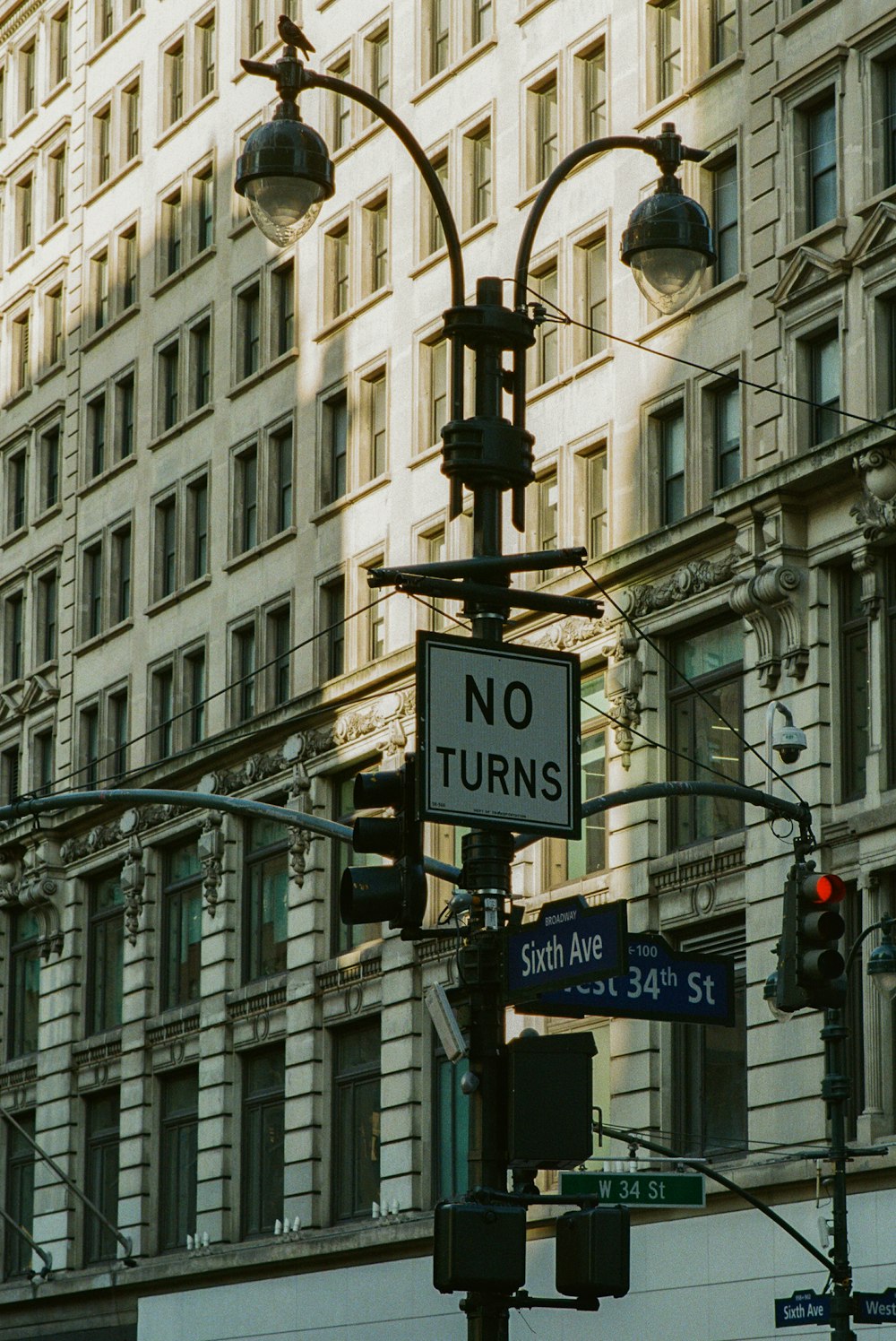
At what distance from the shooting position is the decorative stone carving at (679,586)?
37.1m

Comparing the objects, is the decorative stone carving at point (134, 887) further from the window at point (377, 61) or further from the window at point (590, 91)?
the window at point (590, 91)

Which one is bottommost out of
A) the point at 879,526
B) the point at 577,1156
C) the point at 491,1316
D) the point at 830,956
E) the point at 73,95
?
the point at 491,1316

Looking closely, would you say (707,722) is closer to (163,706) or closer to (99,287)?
(163,706)

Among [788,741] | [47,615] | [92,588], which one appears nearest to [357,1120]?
[788,741]

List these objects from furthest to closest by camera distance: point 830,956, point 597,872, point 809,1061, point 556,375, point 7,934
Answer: point 7,934, point 556,375, point 597,872, point 809,1061, point 830,956

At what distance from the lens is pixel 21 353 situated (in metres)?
63.9

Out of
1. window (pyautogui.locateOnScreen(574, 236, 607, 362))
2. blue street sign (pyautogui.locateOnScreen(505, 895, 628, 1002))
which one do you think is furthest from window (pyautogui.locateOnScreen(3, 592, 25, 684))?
blue street sign (pyautogui.locateOnScreen(505, 895, 628, 1002))

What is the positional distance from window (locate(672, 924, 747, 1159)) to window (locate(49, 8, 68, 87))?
3481cm

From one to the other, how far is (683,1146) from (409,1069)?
727 cm

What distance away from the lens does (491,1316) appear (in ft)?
38.7

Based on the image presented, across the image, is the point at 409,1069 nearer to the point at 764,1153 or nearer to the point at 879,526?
the point at 764,1153

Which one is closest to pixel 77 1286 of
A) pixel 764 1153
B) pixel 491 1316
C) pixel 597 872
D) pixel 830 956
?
pixel 597 872

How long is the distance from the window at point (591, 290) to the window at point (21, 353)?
24555 mm

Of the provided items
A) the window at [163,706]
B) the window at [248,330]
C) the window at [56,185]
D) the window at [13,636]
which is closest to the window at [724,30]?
the window at [248,330]
